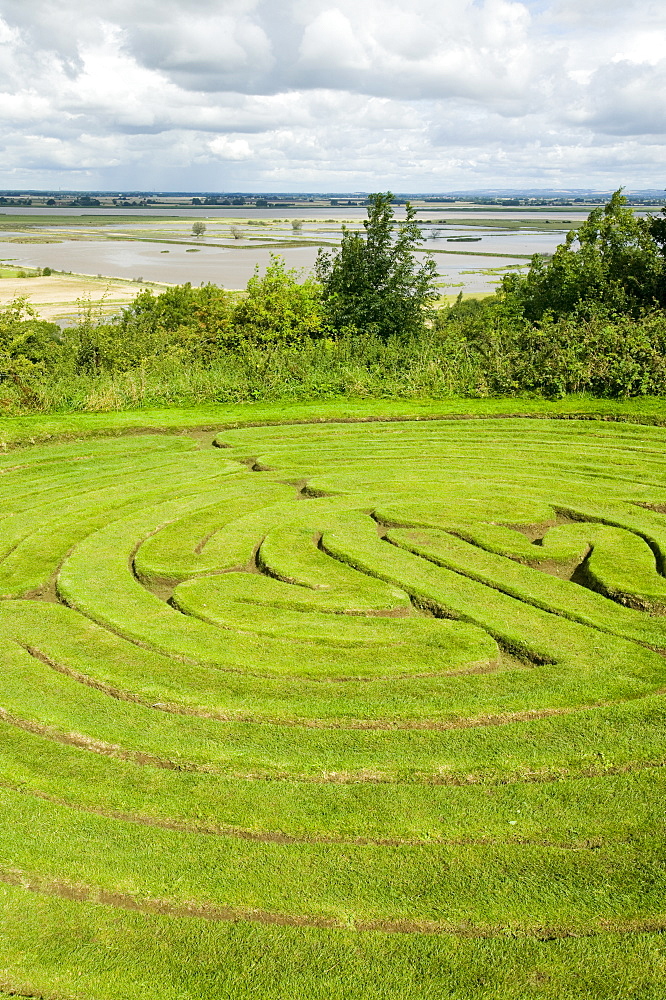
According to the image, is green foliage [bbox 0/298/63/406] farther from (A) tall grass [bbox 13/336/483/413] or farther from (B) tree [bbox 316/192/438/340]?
(B) tree [bbox 316/192/438/340]

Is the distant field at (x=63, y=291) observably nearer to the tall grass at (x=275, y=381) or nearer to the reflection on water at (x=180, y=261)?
the reflection on water at (x=180, y=261)

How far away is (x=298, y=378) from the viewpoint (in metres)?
30.0

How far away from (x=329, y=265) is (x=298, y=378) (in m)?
18.2

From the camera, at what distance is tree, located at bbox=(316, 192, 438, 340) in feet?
135

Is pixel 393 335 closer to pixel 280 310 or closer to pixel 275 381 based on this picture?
pixel 275 381

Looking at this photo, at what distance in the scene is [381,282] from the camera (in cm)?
4247

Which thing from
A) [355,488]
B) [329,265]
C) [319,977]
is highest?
[329,265]

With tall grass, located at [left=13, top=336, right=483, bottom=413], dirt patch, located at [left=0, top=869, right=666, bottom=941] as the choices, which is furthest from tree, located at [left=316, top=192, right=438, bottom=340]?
dirt patch, located at [left=0, top=869, right=666, bottom=941]

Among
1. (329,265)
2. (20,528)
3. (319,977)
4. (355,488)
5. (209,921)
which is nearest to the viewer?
(319,977)

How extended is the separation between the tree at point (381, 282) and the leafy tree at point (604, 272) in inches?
256

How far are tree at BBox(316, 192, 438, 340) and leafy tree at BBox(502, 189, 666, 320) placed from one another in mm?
6497

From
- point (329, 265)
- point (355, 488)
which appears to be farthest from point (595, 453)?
point (329, 265)

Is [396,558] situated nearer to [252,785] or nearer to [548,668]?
[548,668]

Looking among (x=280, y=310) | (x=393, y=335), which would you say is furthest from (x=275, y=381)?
(x=280, y=310)
